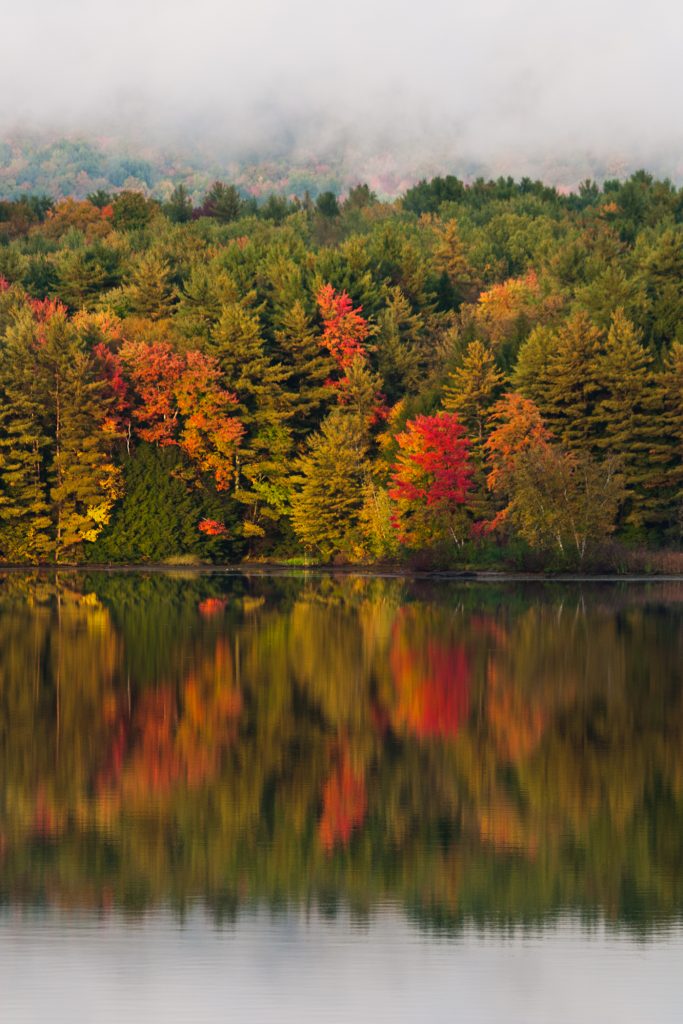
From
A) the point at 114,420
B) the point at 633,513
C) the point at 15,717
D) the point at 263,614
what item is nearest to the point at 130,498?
the point at 114,420

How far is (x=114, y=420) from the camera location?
63344mm

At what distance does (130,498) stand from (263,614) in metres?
29.4

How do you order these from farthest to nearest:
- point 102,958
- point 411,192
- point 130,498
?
point 411,192 < point 130,498 < point 102,958

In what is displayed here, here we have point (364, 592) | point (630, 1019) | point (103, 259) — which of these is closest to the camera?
point (630, 1019)

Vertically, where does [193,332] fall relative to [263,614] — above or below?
above

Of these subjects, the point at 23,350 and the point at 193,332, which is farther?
the point at 193,332

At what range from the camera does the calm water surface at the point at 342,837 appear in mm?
8281

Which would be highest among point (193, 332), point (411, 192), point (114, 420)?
point (411, 192)

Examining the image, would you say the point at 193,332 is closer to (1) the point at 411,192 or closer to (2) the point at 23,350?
(2) the point at 23,350

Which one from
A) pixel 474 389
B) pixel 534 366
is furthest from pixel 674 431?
pixel 474 389

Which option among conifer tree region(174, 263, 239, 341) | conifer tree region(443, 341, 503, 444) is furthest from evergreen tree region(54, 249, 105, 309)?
conifer tree region(443, 341, 503, 444)

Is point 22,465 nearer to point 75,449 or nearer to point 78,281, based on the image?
point 75,449

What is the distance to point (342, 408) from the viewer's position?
219 feet

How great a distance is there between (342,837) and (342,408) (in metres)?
55.6
